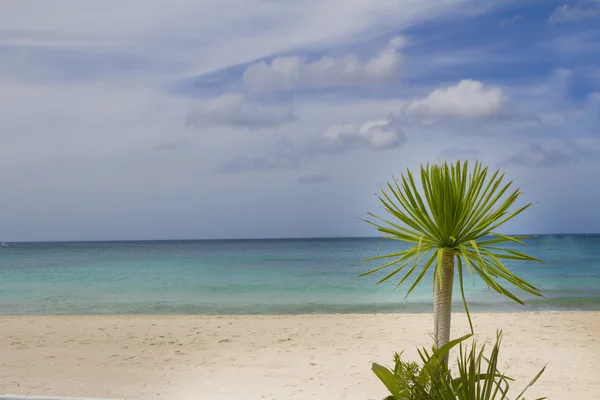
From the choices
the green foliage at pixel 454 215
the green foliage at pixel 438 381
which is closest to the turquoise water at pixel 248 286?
the green foliage at pixel 454 215

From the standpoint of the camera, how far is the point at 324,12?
20.8m

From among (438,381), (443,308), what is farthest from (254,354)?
(438,381)

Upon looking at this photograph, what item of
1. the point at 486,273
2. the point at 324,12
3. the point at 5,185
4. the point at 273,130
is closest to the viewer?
the point at 486,273

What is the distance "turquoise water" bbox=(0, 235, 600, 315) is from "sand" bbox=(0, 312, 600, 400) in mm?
2863

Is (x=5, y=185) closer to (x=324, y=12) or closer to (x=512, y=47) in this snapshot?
(x=324, y=12)

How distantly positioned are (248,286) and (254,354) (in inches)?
386

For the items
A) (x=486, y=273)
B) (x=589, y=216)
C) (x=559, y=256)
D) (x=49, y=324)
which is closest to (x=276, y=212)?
(x=49, y=324)

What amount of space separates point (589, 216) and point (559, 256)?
15298mm

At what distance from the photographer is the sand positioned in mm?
5105

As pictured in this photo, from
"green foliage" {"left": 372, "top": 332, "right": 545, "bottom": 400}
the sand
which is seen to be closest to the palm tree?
"green foliage" {"left": 372, "top": 332, "right": 545, "bottom": 400}

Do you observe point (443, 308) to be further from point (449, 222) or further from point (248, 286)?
point (248, 286)

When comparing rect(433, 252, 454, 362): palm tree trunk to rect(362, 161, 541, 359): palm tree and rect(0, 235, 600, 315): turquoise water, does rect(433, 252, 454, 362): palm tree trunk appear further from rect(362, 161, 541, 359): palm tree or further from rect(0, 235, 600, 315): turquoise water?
rect(0, 235, 600, 315): turquoise water

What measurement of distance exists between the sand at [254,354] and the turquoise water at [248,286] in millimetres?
2863

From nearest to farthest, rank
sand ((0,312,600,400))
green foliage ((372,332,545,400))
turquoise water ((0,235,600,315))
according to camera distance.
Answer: green foliage ((372,332,545,400))
sand ((0,312,600,400))
turquoise water ((0,235,600,315))
